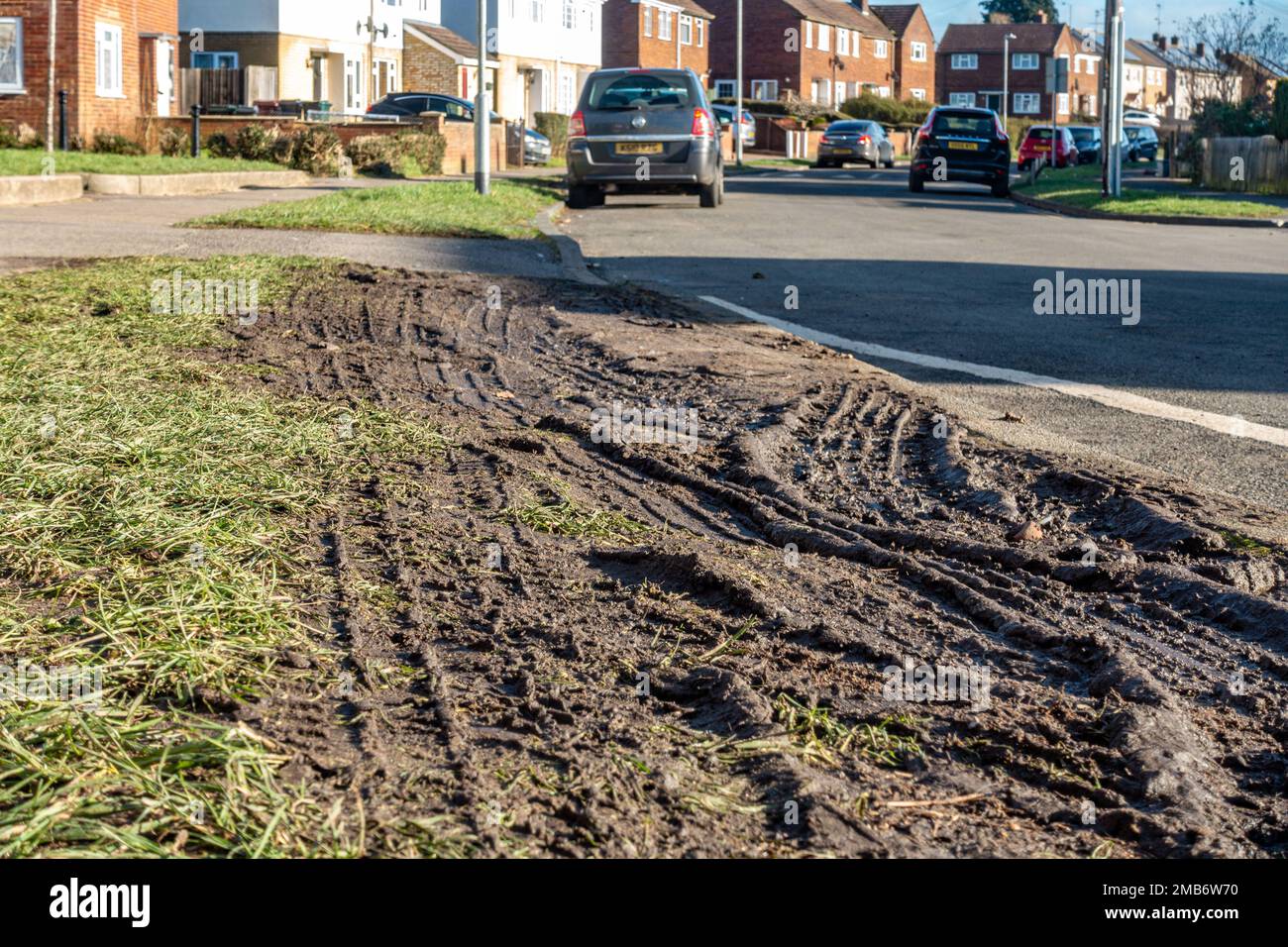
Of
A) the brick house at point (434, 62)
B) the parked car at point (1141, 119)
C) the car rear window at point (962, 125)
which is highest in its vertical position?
the parked car at point (1141, 119)

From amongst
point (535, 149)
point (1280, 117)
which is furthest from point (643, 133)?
point (535, 149)

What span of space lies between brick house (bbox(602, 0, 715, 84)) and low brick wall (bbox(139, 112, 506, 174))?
125 feet

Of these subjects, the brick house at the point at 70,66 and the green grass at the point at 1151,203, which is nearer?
the green grass at the point at 1151,203

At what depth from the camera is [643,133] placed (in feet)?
69.3

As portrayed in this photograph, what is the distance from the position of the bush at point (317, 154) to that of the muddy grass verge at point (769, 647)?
24.2 m

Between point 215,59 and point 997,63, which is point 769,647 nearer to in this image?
point 215,59

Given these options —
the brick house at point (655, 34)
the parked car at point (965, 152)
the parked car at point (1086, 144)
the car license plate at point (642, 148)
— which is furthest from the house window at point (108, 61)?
the brick house at point (655, 34)

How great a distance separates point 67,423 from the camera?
5.26 metres

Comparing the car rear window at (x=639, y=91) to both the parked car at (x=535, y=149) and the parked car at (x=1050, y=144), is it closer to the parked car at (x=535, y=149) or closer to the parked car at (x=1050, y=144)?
the parked car at (x=535, y=149)

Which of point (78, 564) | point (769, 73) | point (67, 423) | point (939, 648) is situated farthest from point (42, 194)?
point (769, 73)

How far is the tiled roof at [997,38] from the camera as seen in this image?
372 ft

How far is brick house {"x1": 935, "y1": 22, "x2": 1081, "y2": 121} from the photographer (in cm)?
11344

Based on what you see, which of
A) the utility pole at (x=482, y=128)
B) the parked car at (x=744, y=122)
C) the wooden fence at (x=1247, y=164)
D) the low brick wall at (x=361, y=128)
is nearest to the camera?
the utility pole at (x=482, y=128)
